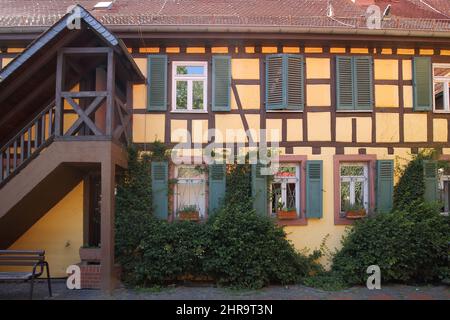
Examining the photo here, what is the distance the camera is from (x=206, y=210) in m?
9.55

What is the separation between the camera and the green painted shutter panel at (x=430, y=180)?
9539 millimetres

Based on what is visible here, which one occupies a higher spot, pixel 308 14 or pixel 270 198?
pixel 308 14

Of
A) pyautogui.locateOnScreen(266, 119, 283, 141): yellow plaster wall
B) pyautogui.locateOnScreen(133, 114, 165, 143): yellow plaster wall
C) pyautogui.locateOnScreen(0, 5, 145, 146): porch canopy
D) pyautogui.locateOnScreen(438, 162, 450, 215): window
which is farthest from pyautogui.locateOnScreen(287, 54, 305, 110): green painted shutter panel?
pyautogui.locateOnScreen(438, 162, 450, 215): window

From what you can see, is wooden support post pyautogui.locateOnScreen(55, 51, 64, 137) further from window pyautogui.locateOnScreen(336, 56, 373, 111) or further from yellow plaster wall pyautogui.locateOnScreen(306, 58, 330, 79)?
window pyautogui.locateOnScreen(336, 56, 373, 111)

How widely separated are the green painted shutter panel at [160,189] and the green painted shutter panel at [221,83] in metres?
1.72

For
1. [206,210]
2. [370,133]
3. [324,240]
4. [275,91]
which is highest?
[275,91]

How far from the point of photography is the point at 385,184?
958 cm

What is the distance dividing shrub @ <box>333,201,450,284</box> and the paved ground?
0.33 m

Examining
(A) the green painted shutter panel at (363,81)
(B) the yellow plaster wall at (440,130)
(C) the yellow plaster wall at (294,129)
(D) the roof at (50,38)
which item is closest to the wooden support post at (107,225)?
(D) the roof at (50,38)
